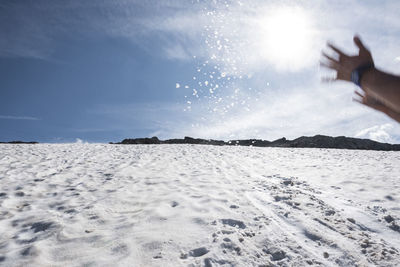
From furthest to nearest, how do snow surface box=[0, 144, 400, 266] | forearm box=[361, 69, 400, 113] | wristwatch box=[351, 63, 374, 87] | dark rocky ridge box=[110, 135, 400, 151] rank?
dark rocky ridge box=[110, 135, 400, 151] → snow surface box=[0, 144, 400, 266] → wristwatch box=[351, 63, 374, 87] → forearm box=[361, 69, 400, 113]

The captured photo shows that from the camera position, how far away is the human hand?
3.89 feet

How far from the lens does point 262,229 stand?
10.2ft

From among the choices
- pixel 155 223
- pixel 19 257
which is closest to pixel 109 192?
pixel 155 223

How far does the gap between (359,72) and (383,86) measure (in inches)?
5.5

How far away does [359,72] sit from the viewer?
1224mm

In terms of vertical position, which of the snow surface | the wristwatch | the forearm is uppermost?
the wristwatch

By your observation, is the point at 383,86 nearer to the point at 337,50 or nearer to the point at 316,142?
the point at 337,50

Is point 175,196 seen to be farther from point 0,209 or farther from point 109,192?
point 0,209

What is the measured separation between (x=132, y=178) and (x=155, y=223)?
11.9 feet

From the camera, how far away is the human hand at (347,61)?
1187mm

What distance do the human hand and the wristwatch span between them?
0.04ft

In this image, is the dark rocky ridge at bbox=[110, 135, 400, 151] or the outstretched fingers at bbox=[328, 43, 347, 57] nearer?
the outstretched fingers at bbox=[328, 43, 347, 57]

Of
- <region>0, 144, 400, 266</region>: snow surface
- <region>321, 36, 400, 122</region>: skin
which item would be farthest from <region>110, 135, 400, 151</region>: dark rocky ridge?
<region>321, 36, 400, 122</region>: skin

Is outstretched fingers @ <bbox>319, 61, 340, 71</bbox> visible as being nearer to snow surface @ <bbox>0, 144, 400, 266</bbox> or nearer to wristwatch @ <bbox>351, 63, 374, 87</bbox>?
wristwatch @ <bbox>351, 63, 374, 87</bbox>
